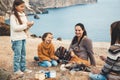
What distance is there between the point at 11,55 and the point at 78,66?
9.95ft

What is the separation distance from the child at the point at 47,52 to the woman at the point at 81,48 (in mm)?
610

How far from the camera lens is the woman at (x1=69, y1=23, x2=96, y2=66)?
393 inches

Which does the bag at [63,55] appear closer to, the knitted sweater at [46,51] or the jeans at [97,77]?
the knitted sweater at [46,51]

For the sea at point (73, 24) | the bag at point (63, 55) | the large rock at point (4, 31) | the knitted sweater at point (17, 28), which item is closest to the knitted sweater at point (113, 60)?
the knitted sweater at point (17, 28)

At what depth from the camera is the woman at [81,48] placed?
999cm

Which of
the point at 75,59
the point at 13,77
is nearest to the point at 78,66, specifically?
the point at 75,59

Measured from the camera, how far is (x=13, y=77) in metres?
Answer: 9.16

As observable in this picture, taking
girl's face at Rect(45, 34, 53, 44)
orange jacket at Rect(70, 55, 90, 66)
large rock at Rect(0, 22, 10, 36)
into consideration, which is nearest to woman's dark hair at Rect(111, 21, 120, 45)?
orange jacket at Rect(70, 55, 90, 66)

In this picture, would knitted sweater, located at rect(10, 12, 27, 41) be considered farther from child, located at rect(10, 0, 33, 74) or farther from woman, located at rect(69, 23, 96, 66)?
woman, located at rect(69, 23, 96, 66)

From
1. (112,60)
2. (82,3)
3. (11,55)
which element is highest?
(112,60)

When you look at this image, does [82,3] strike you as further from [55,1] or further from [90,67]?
[90,67]

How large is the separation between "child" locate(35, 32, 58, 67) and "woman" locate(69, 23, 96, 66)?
61 cm

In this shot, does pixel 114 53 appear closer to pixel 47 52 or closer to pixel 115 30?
pixel 115 30

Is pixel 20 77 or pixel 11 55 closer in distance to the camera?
pixel 20 77
